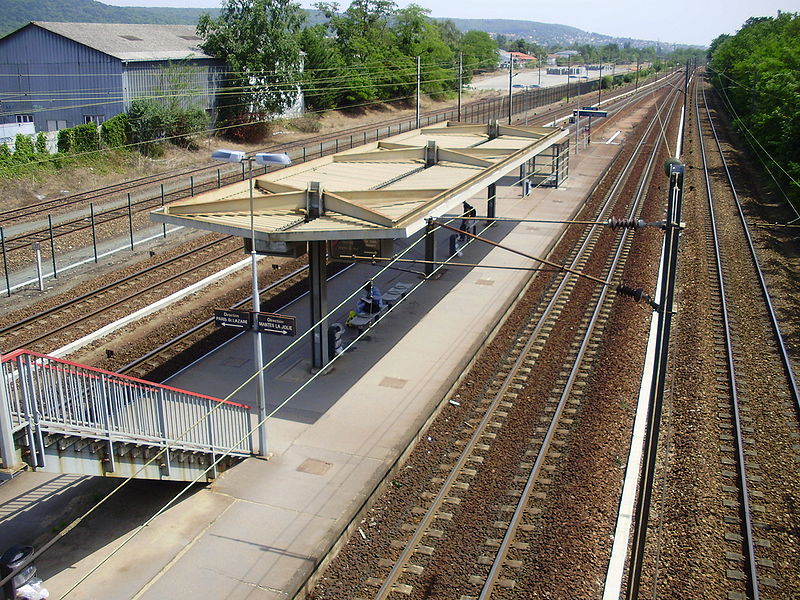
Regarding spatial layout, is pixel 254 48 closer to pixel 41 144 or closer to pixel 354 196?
pixel 41 144

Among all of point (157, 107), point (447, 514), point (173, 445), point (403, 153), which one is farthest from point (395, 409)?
point (157, 107)

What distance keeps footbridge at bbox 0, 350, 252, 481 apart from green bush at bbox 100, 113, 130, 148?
3165 cm

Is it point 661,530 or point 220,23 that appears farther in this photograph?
point 220,23

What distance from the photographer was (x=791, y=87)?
119 feet

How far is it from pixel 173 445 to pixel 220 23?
4254 centimetres

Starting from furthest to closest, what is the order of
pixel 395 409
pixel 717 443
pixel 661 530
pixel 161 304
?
1. pixel 161 304
2. pixel 395 409
3. pixel 717 443
4. pixel 661 530

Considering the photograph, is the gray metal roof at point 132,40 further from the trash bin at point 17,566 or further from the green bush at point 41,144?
the trash bin at point 17,566

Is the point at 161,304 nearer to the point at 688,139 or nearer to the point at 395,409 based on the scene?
the point at 395,409

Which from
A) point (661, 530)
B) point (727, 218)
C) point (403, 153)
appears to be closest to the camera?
point (661, 530)

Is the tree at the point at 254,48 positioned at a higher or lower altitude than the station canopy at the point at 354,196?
higher

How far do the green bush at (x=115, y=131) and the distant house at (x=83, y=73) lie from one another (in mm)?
1624

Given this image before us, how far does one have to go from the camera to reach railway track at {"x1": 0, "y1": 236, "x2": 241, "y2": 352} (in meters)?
18.7

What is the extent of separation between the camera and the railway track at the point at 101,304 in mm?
18656

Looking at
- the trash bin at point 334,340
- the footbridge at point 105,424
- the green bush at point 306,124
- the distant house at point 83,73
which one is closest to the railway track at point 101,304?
the trash bin at point 334,340
